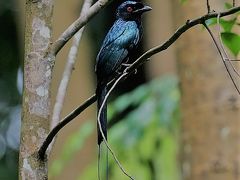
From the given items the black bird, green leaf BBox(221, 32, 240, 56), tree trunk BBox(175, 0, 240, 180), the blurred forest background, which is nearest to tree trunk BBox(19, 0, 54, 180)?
the black bird

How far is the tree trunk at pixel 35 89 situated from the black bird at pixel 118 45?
0.52 feet

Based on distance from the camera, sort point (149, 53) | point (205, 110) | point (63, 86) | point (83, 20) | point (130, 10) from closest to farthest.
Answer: point (149, 53)
point (83, 20)
point (63, 86)
point (130, 10)
point (205, 110)

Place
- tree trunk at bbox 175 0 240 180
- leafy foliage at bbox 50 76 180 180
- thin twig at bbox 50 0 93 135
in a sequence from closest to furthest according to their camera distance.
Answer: thin twig at bbox 50 0 93 135 < tree trunk at bbox 175 0 240 180 < leafy foliage at bbox 50 76 180 180

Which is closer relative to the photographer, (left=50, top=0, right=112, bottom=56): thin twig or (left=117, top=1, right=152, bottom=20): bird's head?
(left=50, top=0, right=112, bottom=56): thin twig

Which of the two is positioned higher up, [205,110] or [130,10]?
[130,10]

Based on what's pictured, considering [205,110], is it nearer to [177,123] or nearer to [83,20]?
[177,123]

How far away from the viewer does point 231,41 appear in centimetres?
218

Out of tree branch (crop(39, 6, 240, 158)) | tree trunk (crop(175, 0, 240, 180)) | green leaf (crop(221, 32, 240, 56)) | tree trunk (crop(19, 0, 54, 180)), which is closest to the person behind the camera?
tree branch (crop(39, 6, 240, 158))

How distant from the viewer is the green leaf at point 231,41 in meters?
2.17

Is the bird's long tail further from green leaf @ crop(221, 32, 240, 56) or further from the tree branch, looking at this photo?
green leaf @ crop(221, 32, 240, 56)

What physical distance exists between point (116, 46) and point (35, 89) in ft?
1.27

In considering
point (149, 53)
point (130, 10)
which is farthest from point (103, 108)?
point (130, 10)

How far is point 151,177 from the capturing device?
4215mm

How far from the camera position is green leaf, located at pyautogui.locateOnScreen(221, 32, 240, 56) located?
7.11 feet
